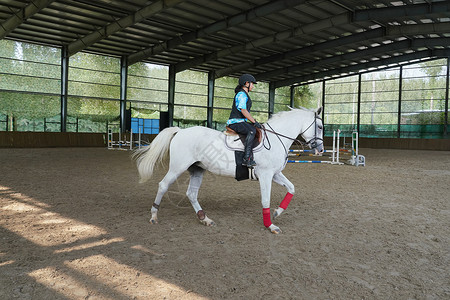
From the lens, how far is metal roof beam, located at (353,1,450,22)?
15.8 m

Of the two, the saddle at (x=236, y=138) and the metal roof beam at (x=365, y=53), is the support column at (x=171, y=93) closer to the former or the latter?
the metal roof beam at (x=365, y=53)

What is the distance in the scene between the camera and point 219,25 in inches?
773

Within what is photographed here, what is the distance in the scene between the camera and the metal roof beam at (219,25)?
54.0 feet

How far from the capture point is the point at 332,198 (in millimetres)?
6586

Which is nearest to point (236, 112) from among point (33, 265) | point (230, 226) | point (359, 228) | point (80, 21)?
point (230, 226)

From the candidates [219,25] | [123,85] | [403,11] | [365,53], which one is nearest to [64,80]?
[123,85]

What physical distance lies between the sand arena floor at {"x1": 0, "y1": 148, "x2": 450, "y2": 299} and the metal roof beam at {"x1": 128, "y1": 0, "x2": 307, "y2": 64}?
12.4 m

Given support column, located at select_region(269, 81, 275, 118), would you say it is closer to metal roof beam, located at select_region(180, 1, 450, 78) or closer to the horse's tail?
metal roof beam, located at select_region(180, 1, 450, 78)

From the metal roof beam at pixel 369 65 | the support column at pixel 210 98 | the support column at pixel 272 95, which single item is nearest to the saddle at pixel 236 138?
the support column at pixel 210 98

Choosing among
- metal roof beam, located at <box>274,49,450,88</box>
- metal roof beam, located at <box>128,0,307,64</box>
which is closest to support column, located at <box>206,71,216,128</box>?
metal roof beam, located at <box>128,0,307,64</box>

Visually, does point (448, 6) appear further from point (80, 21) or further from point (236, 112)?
point (80, 21)

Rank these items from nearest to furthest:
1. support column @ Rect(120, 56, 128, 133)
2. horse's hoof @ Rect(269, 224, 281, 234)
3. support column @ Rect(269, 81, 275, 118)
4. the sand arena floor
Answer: the sand arena floor, horse's hoof @ Rect(269, 224, 281, 234), support column @ Rect(120, 56, 128, 133), support column @ Rect(269, 81, 275, 118)

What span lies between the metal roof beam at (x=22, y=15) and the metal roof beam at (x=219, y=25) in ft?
28.0

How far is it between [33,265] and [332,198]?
5.20 metres
